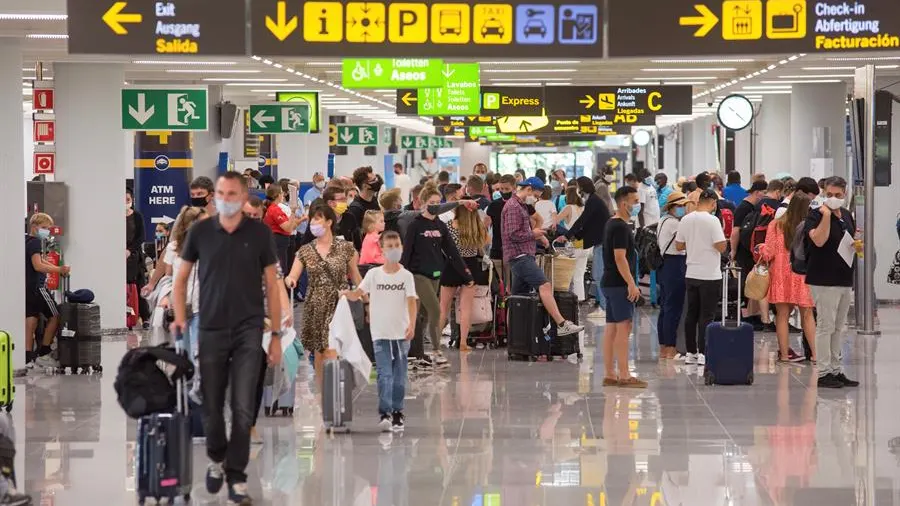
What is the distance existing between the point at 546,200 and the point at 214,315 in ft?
41.8

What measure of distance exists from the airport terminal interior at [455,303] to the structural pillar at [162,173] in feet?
0.11

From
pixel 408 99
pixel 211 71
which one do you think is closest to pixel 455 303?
pixel 211 71

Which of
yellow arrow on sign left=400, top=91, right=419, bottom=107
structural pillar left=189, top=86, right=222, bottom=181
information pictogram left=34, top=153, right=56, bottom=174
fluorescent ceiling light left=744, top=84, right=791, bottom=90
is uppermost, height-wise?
fluorescent ceiling light left=744, top=84, right=791, bottom=90

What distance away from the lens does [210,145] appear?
945 inches

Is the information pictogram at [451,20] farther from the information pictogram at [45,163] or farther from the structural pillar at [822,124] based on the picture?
the structural pillar at [822,124]

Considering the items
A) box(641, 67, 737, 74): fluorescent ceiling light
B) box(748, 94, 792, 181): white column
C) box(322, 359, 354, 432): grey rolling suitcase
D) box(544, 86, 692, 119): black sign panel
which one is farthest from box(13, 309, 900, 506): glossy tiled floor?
box(748, 94, 792, 181): white column

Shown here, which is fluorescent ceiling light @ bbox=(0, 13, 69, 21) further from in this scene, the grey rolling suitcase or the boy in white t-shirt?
the grey rolling suitcase

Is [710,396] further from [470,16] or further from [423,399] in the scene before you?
[470,16]

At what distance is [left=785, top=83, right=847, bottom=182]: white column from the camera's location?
2345cm

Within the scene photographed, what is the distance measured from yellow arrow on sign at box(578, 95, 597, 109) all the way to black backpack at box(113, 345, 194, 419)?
16560mm

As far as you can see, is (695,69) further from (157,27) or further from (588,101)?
(157,27)

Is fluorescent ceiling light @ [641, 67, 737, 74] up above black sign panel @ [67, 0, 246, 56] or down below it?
above

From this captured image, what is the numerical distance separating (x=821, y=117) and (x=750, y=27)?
13423 millimetres

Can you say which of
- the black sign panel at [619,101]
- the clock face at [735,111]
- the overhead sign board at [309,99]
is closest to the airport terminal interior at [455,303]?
the black sign panel at [619,101]
